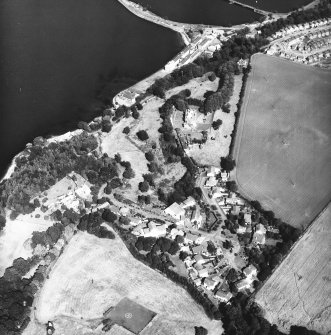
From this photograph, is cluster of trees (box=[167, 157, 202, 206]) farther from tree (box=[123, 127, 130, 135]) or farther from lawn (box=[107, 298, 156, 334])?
lawn (box=[107, 298, 156, 334])

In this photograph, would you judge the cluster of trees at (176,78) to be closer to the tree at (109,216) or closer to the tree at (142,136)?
the tree at (142,136)

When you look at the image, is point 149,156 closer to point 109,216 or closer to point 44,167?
point 109,216

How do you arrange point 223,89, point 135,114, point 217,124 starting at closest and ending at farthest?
point 217,124 < point 135,114 < point 223,89

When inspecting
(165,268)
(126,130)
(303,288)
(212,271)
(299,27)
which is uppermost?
(299,27)

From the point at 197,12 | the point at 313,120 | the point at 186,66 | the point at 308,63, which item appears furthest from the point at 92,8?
the point at 313,120

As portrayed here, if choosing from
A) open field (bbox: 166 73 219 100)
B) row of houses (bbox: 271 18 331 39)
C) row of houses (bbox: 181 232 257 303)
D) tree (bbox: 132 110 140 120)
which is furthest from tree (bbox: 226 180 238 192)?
row of houses (bbox: 271 18 331 39)

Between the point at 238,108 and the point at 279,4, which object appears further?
the point at 279,4

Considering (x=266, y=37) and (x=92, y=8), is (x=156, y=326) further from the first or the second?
(x=92, y=8)

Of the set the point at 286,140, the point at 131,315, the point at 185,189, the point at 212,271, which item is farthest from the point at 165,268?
the point at 286,140
